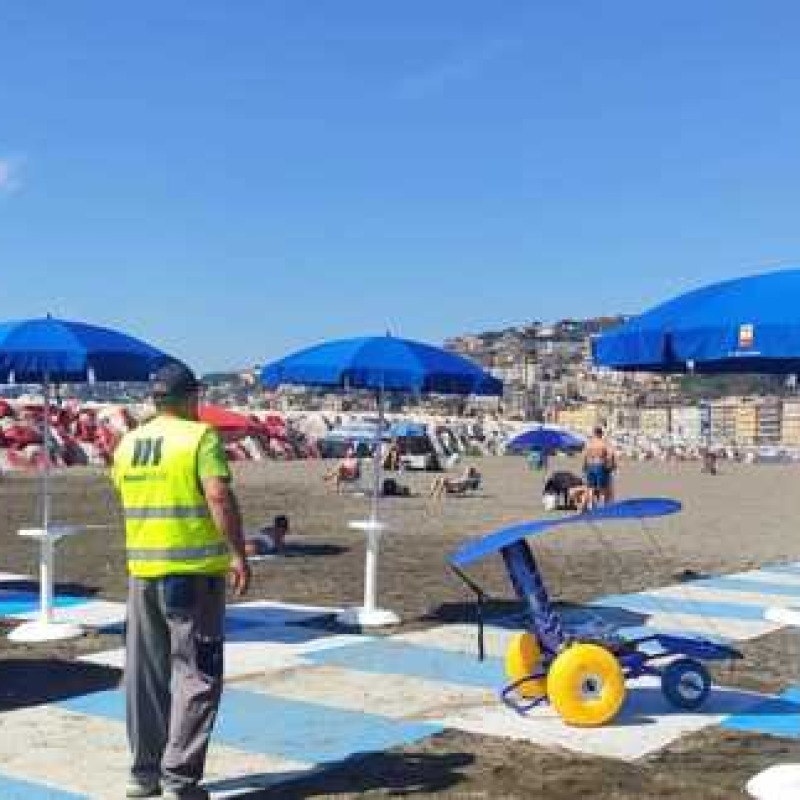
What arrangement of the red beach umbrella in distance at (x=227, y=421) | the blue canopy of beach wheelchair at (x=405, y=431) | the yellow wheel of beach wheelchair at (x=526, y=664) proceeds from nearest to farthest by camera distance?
the yellow wheel of beach wheelchair at (x=526, y=664), the red beach umbrella in distance at (x=227, y=421), the blue canopy of beach wheelchair at (x=405, y=431)

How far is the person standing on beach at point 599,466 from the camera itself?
72.8 ft

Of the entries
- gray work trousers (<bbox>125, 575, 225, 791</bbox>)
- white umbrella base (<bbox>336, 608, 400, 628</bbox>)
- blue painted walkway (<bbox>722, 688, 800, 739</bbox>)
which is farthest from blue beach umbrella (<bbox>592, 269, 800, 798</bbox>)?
white umbrella base (<bbox>336, 608, 400, 628</bbox>)

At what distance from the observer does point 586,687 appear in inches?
286

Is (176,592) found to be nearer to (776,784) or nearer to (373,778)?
(373,778)

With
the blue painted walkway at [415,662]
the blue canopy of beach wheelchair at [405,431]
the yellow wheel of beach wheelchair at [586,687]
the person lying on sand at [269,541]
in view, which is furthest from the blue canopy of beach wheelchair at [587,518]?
the blue canopy of beach wheelchair at [405,431]

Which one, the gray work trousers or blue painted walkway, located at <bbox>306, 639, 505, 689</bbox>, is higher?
the gray work trousers

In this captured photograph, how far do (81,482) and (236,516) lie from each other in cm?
2829

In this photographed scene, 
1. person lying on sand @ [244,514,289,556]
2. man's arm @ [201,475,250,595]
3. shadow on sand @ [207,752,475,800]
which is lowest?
shadow on sand @ [207,752,475,800]

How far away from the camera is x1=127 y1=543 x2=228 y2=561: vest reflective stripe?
224 inches

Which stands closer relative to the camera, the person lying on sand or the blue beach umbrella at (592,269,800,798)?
the blue beach umbrella at (592,269,800,798)

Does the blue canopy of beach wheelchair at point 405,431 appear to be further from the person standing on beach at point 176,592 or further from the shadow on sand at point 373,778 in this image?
the person standing on beach at point 176,592

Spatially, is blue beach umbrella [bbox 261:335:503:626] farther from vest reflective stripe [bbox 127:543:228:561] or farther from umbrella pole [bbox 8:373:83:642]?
vest reflective stripe [bbox 127:543:228:561]

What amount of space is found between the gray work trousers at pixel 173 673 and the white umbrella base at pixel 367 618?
15.7 feet

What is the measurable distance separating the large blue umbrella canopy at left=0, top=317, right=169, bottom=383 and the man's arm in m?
3.84
